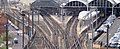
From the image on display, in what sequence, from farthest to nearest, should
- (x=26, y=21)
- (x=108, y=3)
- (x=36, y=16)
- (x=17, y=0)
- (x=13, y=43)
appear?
(x=17, y=0), (x=108, y=3), (x=36, y=16), (x=26, y=21), (x=13, y=43)

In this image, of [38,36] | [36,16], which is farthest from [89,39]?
[36,16]

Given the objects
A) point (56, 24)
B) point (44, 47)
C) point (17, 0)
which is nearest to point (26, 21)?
point (56, 24)

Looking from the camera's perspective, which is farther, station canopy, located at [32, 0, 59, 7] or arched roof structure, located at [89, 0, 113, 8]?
station canopy, located at [32, 0, 59, 7]

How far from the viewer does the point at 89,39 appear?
45.5ft

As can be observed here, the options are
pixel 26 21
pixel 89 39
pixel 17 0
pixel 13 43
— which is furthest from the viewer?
pixel 17 0

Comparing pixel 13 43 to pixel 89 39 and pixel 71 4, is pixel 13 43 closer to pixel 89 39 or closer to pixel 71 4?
pixel 89 39

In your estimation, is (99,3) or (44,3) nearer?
(99,3)

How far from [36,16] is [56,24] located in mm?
1528

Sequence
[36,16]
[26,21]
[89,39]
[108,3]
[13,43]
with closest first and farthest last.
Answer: [13,43] < [89,39] < [26,21] < [36,16] < [108,3]

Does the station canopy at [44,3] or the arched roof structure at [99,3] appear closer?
the arched roof structure at [99,3]

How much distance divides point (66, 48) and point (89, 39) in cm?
84

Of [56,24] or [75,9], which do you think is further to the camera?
[75,9]

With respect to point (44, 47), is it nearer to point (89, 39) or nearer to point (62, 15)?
point (89, 39)

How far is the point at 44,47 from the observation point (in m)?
13.5
